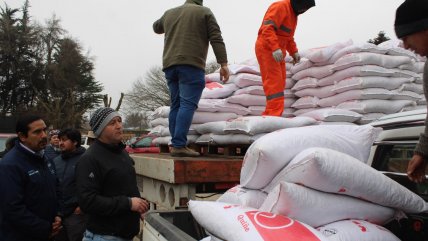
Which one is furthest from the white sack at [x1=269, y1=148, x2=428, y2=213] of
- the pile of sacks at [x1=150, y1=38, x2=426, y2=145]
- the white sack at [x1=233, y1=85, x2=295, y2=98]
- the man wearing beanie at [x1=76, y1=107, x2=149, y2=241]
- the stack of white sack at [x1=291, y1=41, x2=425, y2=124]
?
the white sack at [x1=233, y1=85, x2=295, y2=98]

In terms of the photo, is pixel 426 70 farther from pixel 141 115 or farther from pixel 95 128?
pixel 141 115

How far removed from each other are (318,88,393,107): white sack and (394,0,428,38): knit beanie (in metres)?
2.90

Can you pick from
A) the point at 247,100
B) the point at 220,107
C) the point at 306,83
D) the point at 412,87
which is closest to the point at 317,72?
the point at 306,83

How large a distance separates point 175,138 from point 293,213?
2286 mm

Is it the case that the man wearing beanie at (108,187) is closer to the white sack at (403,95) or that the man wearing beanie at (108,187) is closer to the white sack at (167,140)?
the white sack at (167,140)

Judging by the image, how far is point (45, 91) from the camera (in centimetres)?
3534

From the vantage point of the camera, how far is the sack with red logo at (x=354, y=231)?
73.9 inches

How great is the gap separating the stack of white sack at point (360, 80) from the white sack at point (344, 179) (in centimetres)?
256

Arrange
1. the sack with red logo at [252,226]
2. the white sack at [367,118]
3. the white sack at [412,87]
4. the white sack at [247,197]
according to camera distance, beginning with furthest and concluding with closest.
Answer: the white sack at [412,87]
the white sack at [367,118]
the white sack at [247,197]
the sack with red logo at [252,226]

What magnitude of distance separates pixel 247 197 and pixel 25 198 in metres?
1.69

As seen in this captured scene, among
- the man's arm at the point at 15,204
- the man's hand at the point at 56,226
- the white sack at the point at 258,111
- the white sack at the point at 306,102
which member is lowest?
the man's hand at the point at 56,226

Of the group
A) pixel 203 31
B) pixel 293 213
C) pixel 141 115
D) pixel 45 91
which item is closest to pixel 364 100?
pixel 203 31

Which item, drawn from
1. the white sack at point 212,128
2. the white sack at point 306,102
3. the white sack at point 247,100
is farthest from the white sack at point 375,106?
the white sack at point 212,128

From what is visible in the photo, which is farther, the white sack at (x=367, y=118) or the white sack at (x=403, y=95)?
the white sack at (x=403, y=95)
